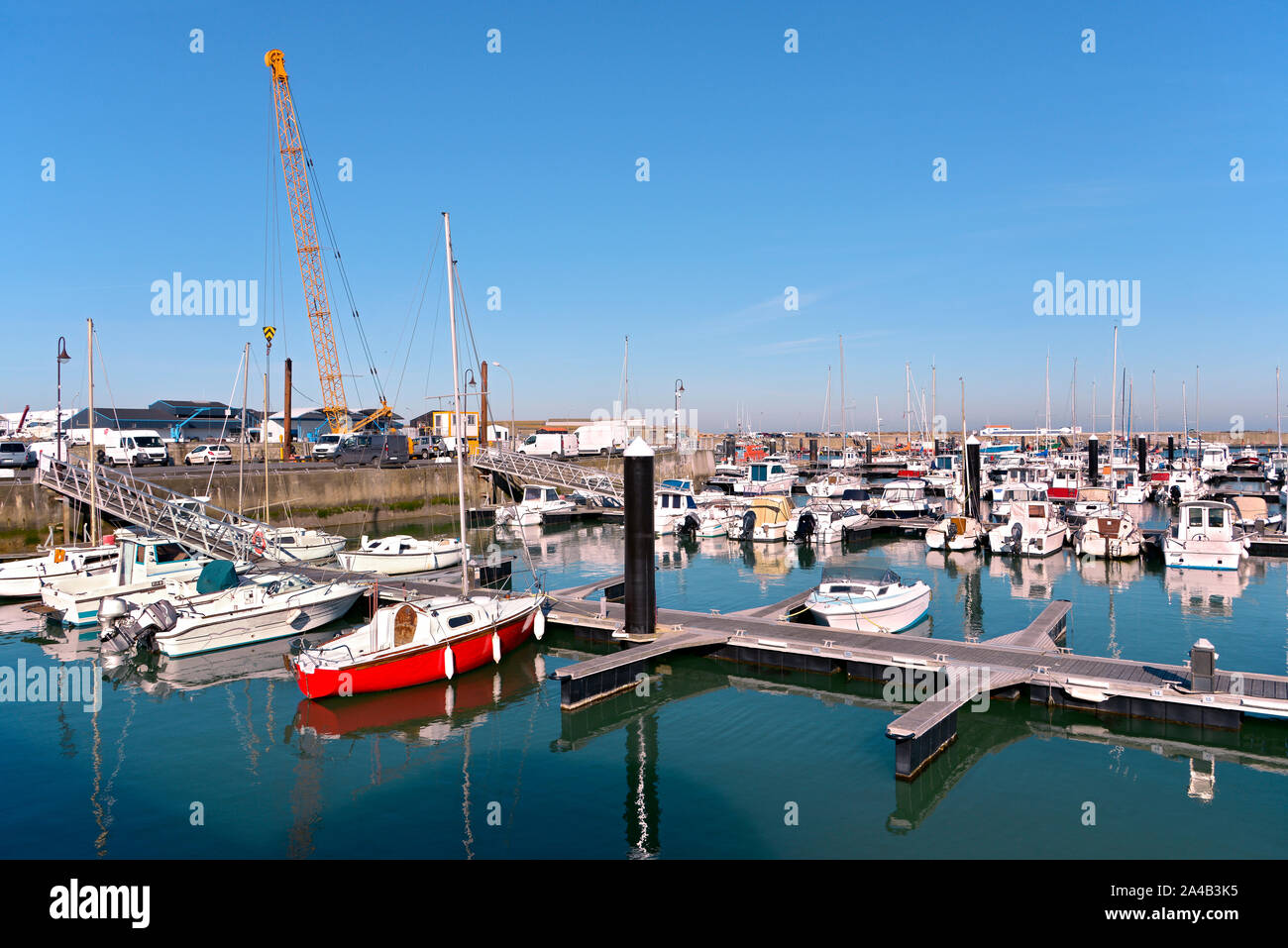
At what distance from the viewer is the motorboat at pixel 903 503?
57.6 meters

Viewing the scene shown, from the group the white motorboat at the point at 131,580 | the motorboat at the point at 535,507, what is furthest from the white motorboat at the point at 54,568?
the motorboat at the point at 535,507

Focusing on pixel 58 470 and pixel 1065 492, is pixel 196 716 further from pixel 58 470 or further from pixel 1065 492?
pixel 1065 492

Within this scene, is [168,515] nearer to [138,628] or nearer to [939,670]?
[138,628]

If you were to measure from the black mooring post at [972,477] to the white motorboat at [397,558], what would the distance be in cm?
3098

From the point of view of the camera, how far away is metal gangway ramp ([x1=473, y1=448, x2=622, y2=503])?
224 feet

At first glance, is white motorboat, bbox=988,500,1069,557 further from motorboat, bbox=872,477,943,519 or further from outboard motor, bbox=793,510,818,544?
motorboat, bbox=872,477,943,519

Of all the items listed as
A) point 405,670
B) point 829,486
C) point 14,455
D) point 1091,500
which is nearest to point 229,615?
point 405,670

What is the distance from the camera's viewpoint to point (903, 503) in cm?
5781

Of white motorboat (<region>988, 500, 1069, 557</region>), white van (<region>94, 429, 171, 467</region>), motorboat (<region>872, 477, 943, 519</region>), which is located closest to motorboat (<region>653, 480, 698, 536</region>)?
motorboat (<region>872, 477, 943, 519</region>)

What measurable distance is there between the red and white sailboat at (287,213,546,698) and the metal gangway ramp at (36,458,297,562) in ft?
52.9
